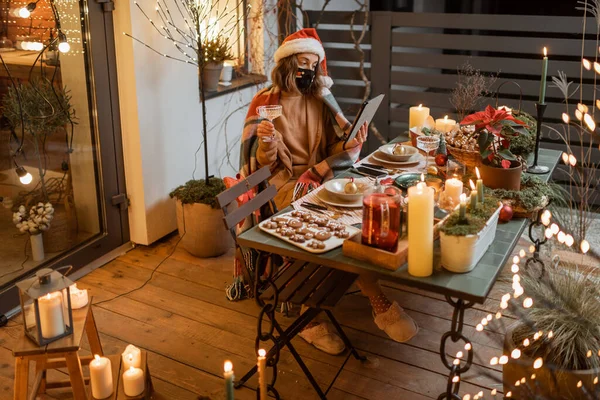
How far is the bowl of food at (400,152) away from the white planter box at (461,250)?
101 centimetres

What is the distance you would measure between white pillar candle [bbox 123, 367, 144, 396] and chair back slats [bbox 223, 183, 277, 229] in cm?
66

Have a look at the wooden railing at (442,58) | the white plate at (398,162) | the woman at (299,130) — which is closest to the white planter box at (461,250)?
the white plate at (398,162)

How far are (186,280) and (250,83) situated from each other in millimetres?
1722

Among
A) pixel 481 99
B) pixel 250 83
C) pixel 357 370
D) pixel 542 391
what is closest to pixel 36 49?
pixel 250 83

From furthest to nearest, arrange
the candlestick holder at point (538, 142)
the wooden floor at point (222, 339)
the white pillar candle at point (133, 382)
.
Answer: the candlestick holder at point (538, 142), the wooden floor at point (222, 339), the white pillar candle at point (133, 382)

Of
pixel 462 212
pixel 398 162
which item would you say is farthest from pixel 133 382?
pixel 398 162

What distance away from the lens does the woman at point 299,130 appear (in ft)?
10.5

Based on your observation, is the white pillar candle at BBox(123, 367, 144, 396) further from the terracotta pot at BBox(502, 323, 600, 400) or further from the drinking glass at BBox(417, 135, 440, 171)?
the drinking glass at BBox(417, 135, 440, 171)

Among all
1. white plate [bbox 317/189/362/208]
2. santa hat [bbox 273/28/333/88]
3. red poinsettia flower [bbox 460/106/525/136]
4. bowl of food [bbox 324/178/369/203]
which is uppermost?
santa hat [bbox 273/28/333/88]

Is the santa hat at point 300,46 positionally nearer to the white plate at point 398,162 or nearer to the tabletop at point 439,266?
the white plate at point 398,162

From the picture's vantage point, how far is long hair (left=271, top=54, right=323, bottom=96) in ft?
10.7

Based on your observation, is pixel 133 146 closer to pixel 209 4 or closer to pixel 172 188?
pixel 172 188

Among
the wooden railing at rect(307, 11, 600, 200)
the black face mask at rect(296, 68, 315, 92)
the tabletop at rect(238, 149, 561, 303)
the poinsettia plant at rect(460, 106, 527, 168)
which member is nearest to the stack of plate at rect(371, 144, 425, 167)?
the poinsettia plant at rect(460, 106, 527, 168)

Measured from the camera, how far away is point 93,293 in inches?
135
